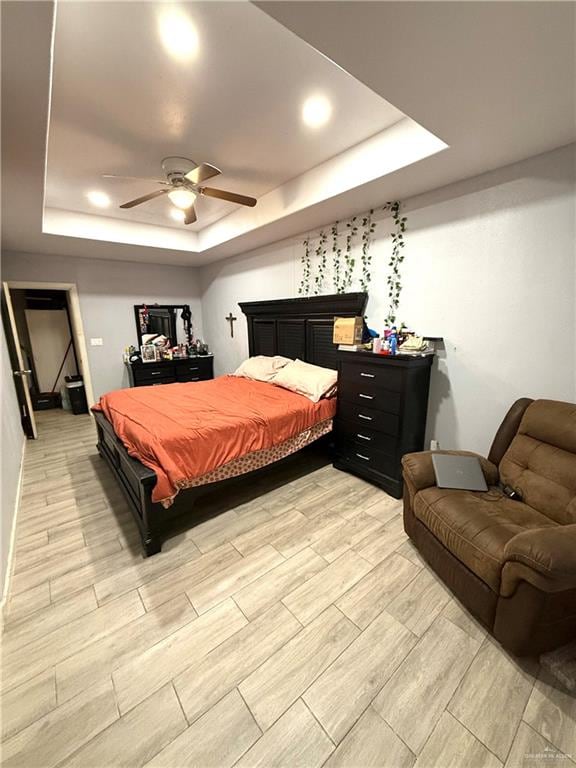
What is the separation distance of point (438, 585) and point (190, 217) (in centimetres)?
354

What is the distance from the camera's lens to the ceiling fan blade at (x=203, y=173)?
79.2 inches

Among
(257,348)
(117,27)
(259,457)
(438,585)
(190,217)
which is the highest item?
(117,27)

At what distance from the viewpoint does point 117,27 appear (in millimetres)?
1349

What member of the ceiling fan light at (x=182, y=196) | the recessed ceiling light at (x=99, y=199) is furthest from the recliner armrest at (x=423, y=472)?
the recessed ceiling light at (x=99, y=199)

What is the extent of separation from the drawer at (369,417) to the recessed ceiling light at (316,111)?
2.14m

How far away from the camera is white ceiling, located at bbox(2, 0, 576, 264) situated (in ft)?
3.40

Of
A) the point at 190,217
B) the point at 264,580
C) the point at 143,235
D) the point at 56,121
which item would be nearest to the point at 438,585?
the point at 264,580

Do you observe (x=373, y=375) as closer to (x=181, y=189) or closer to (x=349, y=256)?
(x=349, y=256)

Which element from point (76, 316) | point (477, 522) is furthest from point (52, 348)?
point (477, 522)

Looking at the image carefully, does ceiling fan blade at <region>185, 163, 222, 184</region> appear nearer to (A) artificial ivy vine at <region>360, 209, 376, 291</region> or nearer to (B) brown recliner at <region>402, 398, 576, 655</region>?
(A) artificial ivy vine at <region>360, 209, 376, 291</region>

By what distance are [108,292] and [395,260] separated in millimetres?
4388

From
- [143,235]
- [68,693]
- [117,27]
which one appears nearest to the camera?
[68,693]

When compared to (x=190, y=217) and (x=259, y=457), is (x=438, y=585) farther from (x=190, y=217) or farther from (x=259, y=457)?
(x=190, y=217)

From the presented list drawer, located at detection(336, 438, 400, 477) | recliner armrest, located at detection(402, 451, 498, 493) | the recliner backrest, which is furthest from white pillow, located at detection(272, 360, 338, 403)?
the recliner backrest
